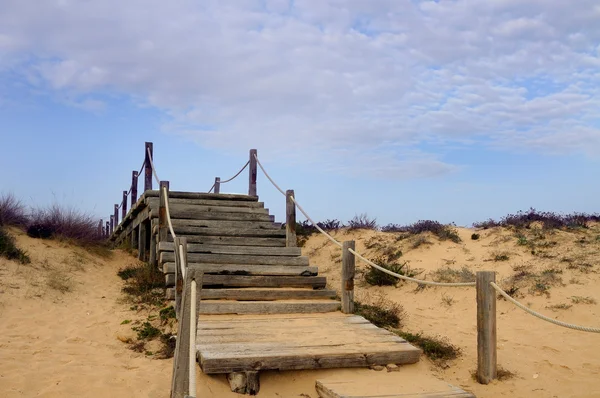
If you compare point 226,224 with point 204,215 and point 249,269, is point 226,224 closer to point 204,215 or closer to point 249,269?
point 204,215

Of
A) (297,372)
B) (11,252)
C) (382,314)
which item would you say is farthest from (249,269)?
(11,252)

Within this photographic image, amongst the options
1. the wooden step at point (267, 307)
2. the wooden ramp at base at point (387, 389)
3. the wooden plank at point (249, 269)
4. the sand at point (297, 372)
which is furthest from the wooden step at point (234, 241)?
the wooden ramp at base at point (387, 389)

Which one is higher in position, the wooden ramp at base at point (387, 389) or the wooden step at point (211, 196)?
the wooden step at point (211, 196)

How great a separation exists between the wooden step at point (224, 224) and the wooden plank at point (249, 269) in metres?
1.39

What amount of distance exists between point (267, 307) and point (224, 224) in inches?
104

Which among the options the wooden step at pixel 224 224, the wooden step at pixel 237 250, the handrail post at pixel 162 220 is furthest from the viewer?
the wooden step at pixel 224 224

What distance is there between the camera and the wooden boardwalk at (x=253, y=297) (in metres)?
4.94

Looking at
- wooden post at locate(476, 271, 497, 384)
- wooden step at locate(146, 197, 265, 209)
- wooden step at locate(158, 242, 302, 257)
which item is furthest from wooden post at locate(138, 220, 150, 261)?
wooden post at locate(476, 271, 497, 384)

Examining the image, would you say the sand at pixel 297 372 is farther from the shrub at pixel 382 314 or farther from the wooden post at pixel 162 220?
the wooden post at pixel 162 220

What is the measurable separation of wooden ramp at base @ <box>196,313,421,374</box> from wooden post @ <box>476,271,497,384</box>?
0.63m

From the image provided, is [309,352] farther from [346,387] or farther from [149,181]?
[149,181]

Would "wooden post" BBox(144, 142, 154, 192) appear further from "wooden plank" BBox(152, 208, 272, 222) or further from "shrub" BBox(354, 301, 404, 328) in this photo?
"shrub" BBox(354, 301, 404, 328)

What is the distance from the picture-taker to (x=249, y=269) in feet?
25.1

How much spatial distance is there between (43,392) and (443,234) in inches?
296
